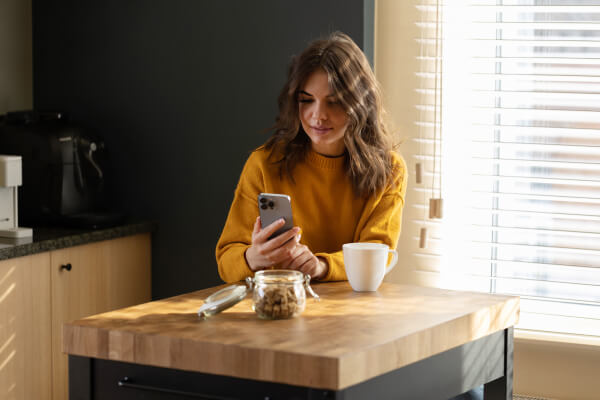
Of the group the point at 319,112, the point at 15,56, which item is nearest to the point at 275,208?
the point at 319,112

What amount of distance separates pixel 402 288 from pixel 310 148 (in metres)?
0.55

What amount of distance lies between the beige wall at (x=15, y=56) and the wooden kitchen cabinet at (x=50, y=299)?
752mm

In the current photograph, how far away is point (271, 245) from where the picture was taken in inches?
72.4

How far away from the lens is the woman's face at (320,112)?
84.3 inches

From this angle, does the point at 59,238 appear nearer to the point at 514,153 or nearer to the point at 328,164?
the point at 328,164

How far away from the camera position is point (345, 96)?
2158 mm

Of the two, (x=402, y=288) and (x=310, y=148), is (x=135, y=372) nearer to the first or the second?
(x=402, y=288)

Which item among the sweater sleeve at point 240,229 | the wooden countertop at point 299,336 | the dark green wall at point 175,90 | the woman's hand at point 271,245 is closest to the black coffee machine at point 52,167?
the dark green wall at point 175,90

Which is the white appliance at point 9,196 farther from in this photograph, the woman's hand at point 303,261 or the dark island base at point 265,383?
the dark island base at point 265,383

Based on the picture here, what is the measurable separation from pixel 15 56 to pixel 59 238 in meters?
0.92

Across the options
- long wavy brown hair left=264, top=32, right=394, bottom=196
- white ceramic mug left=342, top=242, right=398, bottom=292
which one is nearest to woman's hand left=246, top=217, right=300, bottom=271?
white ceramic mug left=342, top=242, right=398, bottom=292

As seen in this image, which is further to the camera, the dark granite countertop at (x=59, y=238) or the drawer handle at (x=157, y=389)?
the dark granite countertop at (x=59, y=238)

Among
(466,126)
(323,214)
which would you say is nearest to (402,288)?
(323,214)

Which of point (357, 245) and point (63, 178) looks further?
point (63, 178)
